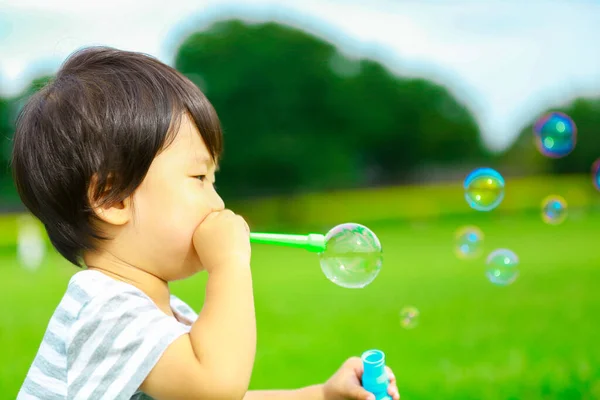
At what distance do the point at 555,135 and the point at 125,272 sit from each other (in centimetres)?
282

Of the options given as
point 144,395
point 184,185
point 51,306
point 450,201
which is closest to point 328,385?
point 144,395

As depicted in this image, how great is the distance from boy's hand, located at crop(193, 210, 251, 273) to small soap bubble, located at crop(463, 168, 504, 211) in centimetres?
180

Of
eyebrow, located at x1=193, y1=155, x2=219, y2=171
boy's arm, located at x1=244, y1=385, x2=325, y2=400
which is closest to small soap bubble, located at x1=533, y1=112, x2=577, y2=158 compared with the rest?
boy's arm, located at x1=244, y1=385, x2=325, y2=400

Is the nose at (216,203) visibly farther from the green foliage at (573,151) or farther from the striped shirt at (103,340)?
the green foliage at (573,151)

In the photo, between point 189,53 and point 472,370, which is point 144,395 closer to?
→ point 472,370

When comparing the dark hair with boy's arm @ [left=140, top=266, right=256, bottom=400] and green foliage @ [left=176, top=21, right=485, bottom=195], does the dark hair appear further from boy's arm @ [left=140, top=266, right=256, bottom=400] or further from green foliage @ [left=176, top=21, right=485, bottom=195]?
green foliage @ [left=176, top=21, right=485, bottom=195]

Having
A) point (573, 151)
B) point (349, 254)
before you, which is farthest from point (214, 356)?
point (573, 151)

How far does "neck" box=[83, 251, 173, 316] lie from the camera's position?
64.8 inches

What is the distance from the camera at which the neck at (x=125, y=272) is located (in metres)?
1.65

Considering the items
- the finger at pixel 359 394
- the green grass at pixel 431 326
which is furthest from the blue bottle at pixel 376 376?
the green grass at pixel 431 326

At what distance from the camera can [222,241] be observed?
1572mm

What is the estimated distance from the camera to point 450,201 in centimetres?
2481

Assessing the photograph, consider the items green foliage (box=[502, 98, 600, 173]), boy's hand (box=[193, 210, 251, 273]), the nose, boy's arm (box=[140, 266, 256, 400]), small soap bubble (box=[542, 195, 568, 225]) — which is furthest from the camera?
green foliage (box=[502, 98, 600, 173])

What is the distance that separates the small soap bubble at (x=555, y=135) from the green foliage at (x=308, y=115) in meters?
24.3
